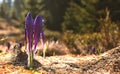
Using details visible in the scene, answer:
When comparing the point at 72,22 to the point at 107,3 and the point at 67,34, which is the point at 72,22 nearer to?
the point at 107,3

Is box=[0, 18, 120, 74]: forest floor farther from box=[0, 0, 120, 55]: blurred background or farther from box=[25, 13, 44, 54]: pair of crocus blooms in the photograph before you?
box=[0, 0, 120, 55]: blurred background

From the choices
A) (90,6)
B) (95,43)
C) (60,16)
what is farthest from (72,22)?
(95,43)

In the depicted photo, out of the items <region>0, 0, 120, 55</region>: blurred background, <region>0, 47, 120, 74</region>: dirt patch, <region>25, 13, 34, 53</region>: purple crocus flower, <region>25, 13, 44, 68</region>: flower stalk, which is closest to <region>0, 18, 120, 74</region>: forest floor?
<region>0, 47, 120, 74</region>: dirt patch

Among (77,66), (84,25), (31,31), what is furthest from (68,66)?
(84,25)

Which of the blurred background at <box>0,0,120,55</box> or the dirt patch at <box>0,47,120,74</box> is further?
the blurred background at <box>0,0,120,55</box>

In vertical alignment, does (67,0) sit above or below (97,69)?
above

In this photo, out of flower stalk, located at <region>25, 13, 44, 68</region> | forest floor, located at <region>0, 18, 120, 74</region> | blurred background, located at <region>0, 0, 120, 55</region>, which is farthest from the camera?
blurred background, located at <region>0, 0, 120, 55</region>

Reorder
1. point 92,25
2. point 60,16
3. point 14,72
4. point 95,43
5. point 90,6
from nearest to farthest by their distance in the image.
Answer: point 14,72, point 95,43, point 92,25, point 90,6, point 60,16

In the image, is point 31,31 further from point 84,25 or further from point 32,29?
point 84,25

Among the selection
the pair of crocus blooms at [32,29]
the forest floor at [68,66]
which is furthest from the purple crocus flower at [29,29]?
the forest floor at [68,66]

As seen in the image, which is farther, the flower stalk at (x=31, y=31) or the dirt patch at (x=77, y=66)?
the flower stalk at (x=31, y=31)

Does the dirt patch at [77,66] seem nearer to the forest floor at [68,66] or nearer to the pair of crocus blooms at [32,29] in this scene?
the forest floor at [68,66]
